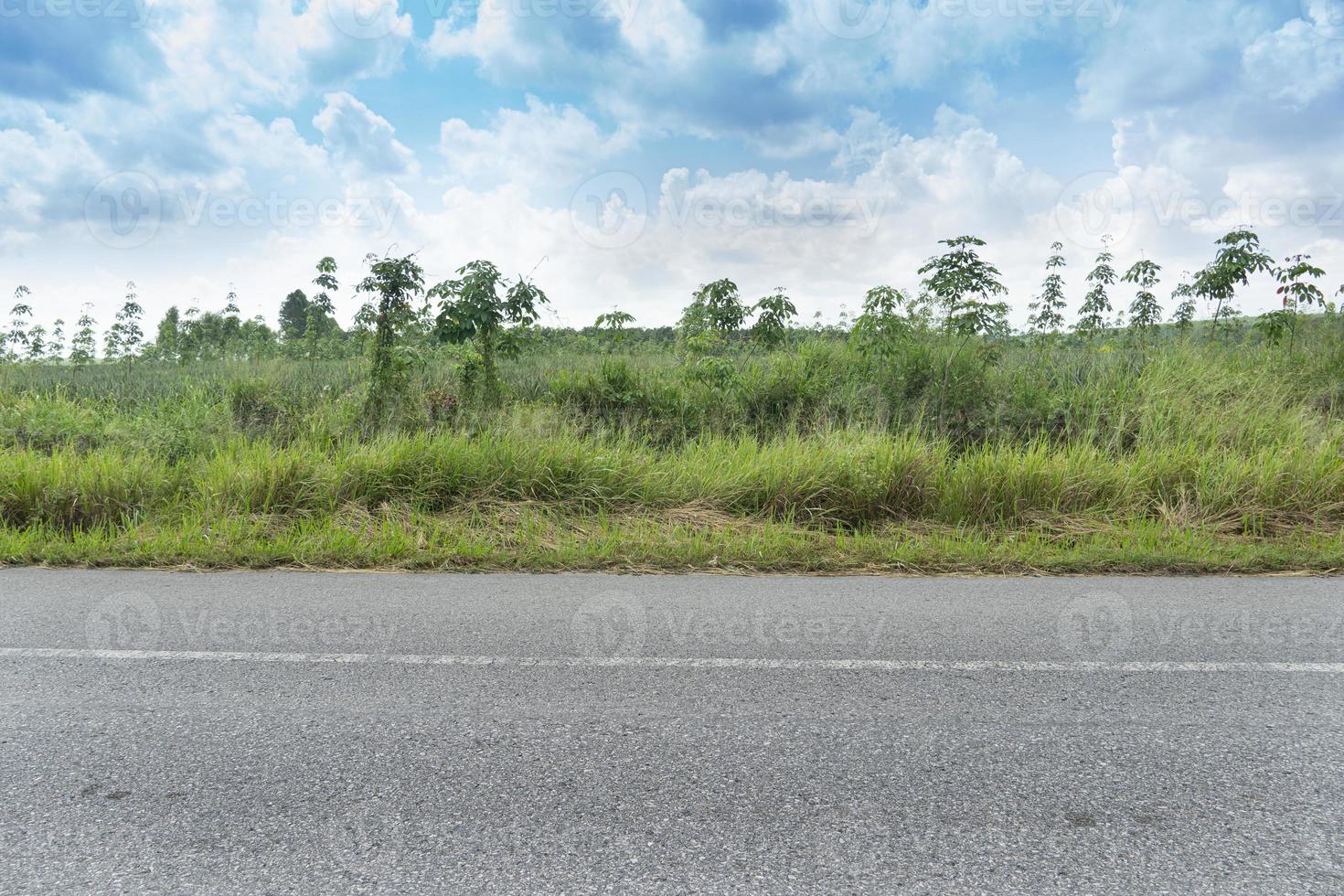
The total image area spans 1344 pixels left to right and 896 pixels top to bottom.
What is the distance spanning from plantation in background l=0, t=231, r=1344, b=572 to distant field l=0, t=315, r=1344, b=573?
34mm

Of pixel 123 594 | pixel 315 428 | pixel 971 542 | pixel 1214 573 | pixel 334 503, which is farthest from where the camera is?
pixel 315 428

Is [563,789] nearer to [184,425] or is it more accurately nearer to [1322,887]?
[1322,887]

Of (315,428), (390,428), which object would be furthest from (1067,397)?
(315,428)

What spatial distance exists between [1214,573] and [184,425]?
10.6 m

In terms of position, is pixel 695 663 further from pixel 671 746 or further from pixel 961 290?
pixel 961 290

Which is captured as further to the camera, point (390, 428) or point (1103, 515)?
point (390, 428)

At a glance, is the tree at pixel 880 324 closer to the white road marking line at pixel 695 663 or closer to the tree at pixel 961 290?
the tree at pixel 961 290

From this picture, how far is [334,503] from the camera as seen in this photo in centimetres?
746

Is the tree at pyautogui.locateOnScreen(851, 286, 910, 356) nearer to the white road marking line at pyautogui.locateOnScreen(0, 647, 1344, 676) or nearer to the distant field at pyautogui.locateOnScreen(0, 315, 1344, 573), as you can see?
the distant field at pyautogui.locateOnScreen(0, 315, 1344, 573)

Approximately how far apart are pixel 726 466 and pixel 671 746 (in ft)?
17.5

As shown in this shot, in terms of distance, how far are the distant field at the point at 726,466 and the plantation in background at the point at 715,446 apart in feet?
0.11

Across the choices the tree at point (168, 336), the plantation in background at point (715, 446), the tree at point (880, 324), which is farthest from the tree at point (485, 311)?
the tree at point (168, 336)

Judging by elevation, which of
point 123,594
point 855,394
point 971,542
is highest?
point 855,394

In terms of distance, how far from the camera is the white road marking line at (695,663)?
391cm
